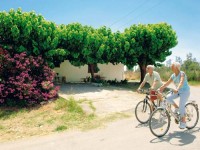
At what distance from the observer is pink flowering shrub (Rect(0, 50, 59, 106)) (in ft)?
40.4

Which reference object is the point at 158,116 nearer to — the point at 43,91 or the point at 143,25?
the point at 43,91

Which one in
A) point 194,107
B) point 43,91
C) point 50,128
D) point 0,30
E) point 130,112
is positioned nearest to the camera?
point 194,107

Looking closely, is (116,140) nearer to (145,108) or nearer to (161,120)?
(161,120)

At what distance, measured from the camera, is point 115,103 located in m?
13.0

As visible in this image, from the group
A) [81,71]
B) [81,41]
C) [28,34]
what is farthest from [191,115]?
[81,71]

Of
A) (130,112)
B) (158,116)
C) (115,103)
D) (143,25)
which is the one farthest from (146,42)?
(158,116)

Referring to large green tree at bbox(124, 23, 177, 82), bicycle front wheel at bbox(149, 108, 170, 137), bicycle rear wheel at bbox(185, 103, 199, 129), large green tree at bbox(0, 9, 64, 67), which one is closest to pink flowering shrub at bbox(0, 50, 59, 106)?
large green tree at bbox(0, 9, 64, 67)

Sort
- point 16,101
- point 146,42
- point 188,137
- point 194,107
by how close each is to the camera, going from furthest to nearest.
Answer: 1. point 146,42
2. point 16,101
3. point 194,107
4. point 188,137

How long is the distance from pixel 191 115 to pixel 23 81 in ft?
27.8

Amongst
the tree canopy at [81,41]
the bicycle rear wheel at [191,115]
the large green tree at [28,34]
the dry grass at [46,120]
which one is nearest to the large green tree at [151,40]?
the tree canopy at [81,41]

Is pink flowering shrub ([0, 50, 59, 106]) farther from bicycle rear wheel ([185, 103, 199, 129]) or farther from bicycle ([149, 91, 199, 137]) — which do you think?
bicycle rear wheel ([185, 103, 199, 129])

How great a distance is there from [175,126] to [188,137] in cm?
113

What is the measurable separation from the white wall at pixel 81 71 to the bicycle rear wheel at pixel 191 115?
1823 centimetres

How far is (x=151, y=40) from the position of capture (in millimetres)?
22906
